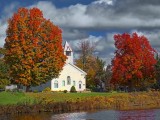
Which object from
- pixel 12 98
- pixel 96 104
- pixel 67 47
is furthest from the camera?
pixel 67 47

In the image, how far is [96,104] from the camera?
58.8 metres

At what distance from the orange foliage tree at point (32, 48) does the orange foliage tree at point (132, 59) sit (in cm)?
1547

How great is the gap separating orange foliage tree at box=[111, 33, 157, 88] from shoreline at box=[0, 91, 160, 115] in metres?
12.7

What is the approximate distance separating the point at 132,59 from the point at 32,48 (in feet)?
72.4

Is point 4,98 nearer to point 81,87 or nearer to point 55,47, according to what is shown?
point 55,47

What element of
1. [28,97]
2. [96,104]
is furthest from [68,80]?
[28,97]

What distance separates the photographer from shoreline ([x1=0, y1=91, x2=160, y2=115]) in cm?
5259

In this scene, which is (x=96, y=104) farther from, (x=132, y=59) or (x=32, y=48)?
(x=132, y=59)

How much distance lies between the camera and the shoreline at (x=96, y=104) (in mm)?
52594

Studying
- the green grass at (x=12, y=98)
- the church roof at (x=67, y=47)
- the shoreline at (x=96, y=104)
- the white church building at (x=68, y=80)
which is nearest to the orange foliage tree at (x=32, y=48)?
the green grass at (x=12, y=98)

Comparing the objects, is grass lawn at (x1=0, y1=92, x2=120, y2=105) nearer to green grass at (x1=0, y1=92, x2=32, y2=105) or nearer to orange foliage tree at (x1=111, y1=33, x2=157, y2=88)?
green grass at (x1=0, y1=92, x2=32, y2=105)

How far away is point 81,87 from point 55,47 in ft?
86.8

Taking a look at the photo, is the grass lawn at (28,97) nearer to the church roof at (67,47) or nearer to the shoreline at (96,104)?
the shoreline at (96,104)

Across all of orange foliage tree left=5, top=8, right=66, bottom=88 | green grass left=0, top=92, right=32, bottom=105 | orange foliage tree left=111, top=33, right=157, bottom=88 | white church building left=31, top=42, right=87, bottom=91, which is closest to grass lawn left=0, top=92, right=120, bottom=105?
green grass left=0, top=92, right=32, bottom=105
